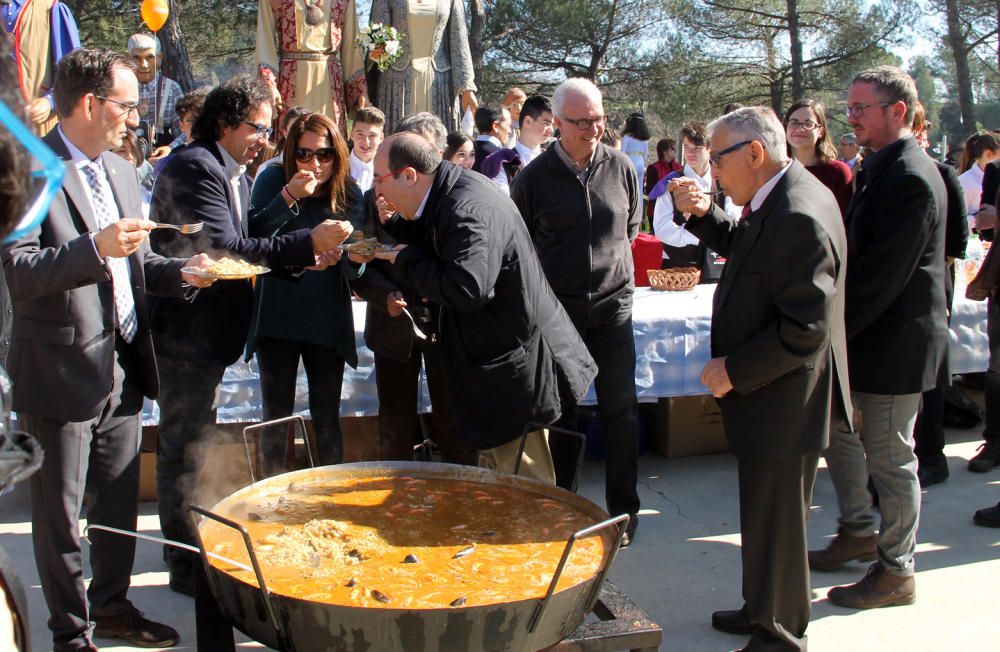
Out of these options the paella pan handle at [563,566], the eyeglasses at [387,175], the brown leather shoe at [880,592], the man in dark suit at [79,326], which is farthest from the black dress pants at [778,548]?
the man in dark suit at [79,326]

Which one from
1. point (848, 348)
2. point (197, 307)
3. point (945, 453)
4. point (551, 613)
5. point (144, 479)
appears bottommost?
point (945, 453)

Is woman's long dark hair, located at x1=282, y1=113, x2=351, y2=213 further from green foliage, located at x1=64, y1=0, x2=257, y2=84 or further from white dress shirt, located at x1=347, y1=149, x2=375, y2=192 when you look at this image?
green foliage, located at x1=64, y1=0, x2=257, y2=84

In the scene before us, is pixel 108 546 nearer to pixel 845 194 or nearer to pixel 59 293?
pixel 59 293

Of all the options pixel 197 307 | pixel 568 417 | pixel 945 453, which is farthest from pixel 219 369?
pixel 945 453

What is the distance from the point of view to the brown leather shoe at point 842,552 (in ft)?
12.5

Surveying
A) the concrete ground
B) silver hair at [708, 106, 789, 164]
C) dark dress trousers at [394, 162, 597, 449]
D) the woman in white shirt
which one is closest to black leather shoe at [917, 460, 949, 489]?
the concrete ground

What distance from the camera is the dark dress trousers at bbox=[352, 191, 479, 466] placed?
399 centimetres

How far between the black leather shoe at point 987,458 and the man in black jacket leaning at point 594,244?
2168 millimetres

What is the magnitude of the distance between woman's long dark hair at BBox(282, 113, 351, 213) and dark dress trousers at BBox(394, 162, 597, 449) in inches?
26.8

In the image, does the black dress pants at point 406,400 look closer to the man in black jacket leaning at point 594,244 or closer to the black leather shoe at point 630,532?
the man in black jacket leaning at point 594,244

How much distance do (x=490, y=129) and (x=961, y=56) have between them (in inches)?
576

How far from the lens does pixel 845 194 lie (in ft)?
14.9

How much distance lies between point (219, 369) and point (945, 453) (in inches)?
166

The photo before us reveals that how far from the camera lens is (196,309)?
3.40 meters
